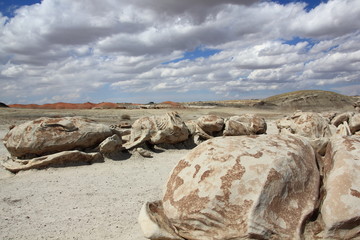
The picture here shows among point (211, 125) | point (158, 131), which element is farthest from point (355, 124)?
point (158, 131)

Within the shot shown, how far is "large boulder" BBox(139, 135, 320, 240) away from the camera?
95.4 inches

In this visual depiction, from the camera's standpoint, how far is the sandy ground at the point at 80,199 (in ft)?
13.1

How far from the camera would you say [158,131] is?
978 centimetres

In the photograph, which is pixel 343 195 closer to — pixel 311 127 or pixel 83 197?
pixel 83 197

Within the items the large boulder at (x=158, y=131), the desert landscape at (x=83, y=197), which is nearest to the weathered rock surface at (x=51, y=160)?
the desert landscape at (x=83, y=197)

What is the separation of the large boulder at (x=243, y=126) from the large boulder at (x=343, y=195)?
317 inches

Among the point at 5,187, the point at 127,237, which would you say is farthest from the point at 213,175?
the point at 5,187

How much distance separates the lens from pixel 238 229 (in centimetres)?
243

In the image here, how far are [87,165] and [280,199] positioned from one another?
614cm

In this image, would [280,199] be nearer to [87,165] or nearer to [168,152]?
[87,165]

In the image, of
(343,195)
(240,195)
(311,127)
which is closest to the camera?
(343,195)

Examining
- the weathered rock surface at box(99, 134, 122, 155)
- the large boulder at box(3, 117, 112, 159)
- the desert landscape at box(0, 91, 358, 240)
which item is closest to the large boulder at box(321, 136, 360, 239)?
the desert landscape at box(0, 91, 358, 240)

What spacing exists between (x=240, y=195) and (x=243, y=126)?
8879 millimetres

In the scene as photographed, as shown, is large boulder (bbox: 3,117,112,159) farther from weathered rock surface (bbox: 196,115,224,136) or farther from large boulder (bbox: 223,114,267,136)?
large boulder (bbox: 223,114,267,136)
